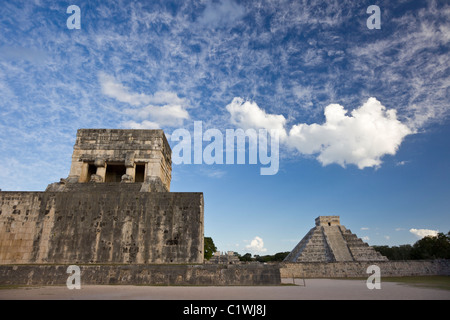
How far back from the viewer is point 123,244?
10.7m

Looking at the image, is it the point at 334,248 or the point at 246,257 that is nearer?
the point at 334,248

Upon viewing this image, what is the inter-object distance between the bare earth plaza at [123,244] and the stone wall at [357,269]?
6136 mm

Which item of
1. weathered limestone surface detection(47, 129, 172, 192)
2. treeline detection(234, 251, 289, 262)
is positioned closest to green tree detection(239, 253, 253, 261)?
treeline detection(234, 251, 289, 262)

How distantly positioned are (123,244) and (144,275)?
261cm

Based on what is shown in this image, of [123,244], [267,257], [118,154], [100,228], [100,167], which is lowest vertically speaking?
[267,257]

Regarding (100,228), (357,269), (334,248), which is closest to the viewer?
(100,228)

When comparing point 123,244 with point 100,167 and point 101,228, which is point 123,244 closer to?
point 101,228

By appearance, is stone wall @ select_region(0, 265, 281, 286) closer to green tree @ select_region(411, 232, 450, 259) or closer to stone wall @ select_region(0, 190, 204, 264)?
stone wall @ select_region(0, 190, 204, 264)

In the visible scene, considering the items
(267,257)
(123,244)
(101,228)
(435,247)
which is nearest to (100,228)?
(101,228)

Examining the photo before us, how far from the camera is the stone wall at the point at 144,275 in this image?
27.8ft

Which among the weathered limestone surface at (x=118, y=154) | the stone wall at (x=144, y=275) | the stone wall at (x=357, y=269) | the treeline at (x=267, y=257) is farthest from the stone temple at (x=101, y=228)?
the treeline at (x=267, y=257)

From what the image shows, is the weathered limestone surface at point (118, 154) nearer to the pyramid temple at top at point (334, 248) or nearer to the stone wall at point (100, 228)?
the stone wall at point (100, 228)

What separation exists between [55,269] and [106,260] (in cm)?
207
